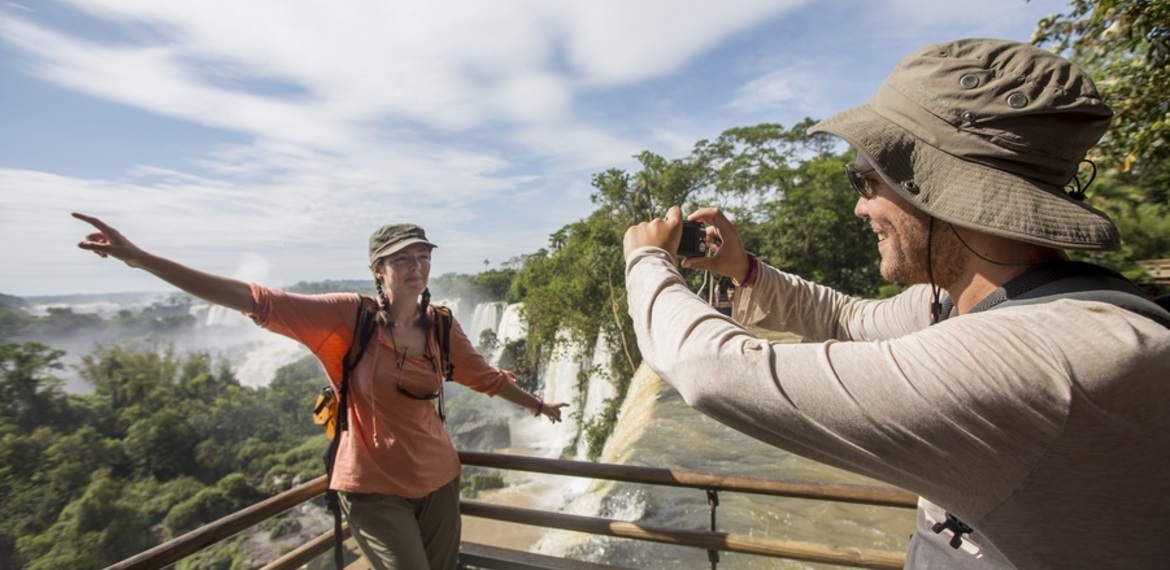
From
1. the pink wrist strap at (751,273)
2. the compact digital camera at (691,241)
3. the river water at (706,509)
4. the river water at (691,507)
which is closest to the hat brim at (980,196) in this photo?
the compact digital camera at (691,241)

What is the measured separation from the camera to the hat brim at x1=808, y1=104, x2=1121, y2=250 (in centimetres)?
71

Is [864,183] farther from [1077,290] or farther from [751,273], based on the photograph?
[751,273]

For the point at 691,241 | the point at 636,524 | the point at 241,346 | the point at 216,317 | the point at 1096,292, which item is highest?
the point at 691,241

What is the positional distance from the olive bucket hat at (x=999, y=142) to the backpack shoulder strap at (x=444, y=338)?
7.05ft

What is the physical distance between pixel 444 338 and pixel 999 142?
→ 2305 millimetres

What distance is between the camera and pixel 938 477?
68 cm

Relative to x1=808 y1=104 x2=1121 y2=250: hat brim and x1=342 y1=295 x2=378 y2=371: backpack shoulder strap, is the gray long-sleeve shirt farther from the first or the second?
x1=342 y1=295 x2=378 y2=371: backpack shoulder strap

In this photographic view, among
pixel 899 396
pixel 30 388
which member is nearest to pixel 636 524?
pixel 899 396

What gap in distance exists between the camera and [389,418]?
236 cm

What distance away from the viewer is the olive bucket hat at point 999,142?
0.72m

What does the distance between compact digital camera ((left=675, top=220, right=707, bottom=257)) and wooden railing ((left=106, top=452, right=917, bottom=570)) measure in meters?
1.33

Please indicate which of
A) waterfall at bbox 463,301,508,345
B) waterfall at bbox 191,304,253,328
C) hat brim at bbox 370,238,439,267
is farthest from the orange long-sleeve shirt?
waterfall at bbox 191,304,253,328

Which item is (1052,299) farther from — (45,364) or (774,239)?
(45,364)

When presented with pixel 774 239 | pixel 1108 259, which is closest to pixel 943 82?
pixel 1108 259
